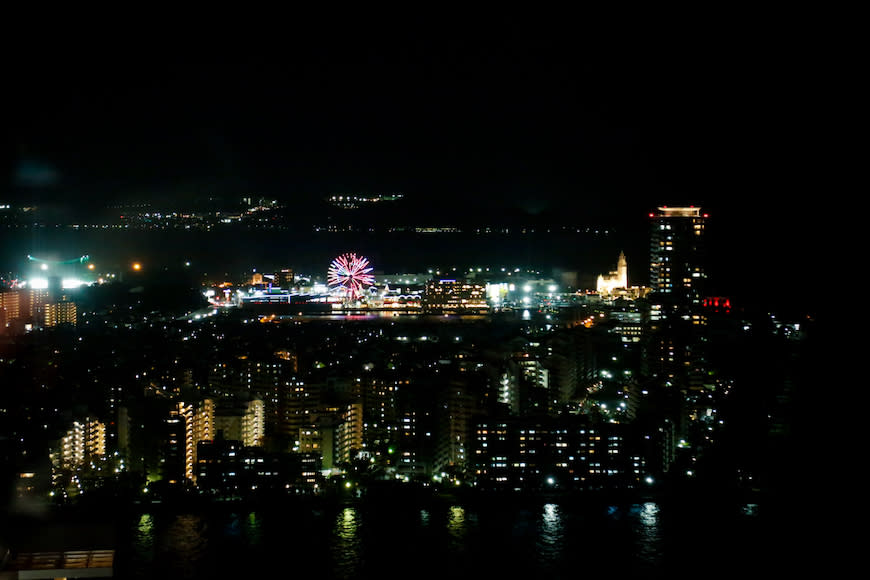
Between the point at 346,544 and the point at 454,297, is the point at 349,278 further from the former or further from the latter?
the point at 346,544

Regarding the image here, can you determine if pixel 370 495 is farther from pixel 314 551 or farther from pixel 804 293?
pixel 804 293

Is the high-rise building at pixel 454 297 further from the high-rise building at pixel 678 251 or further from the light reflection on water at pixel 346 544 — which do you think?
the light reflection on water at pixel 346 544

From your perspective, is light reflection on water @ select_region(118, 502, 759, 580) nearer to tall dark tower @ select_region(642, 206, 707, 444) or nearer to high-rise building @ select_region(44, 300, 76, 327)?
tall dark tower @ select_region(642, 206, 707, 444)

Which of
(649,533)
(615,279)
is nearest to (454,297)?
(615,279)

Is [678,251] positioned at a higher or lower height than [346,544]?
higher

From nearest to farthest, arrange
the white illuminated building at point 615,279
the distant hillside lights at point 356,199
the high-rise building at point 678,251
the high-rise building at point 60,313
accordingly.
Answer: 1. the high-rise building at point 60,313
2. the high-rise building at point 678,251
3. the white illuminated building at point 615,279
4. the distant hillside lights at point 356,199

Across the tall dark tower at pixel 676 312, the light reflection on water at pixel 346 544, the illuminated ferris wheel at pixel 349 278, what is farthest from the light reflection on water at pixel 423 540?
the illuminated ferris wheel at pixel 349 278

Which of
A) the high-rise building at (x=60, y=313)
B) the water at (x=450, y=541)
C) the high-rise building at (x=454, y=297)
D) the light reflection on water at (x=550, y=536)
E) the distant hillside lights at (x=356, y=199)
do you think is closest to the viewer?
the water at (x=450, y=541)
